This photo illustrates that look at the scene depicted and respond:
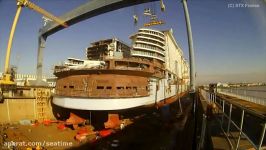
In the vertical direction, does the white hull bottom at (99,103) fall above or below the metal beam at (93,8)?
below

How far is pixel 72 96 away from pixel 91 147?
4.72 meters

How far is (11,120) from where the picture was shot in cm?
1389

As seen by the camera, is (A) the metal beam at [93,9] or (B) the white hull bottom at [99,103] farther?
(A) the metal beam at [93,9]

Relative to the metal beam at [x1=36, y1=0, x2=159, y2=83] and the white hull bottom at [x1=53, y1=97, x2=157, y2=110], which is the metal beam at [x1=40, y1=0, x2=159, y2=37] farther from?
the white hull bottom at [x1=53, y1=97, x2=157, y2=110]

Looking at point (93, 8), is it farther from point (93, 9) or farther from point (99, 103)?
point (99, 103)

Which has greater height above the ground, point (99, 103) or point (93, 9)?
point (93, 9)

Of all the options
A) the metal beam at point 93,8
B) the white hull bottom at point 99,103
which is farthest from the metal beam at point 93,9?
the white hull bottom at point 99,103

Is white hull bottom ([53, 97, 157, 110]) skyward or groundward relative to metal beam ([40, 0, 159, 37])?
groundward

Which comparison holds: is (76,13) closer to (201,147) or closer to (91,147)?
(91,147)

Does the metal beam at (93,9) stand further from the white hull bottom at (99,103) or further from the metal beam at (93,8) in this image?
the white hull bottom at (99,103)

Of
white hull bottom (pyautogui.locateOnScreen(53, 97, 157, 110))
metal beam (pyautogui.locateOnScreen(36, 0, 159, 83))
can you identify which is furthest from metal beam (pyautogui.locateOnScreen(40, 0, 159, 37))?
white hull bottom (pyautogui.locateOnScreen(53, 97, 157, 110))

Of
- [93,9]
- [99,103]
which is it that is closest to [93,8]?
[93,9]

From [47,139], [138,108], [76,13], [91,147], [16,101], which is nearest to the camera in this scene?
[91,147]

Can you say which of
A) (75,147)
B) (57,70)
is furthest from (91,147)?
(57,70)
